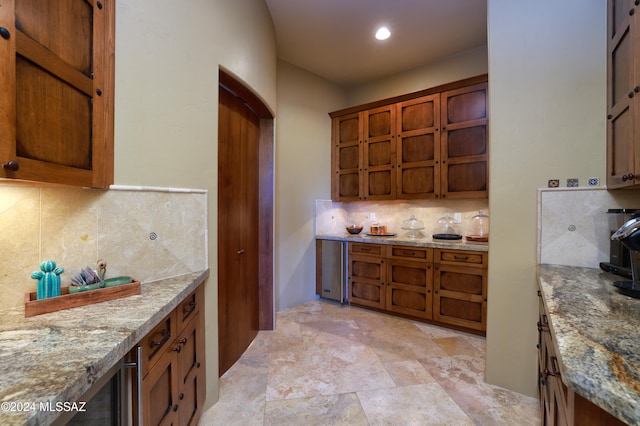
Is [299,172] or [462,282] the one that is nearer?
[462,282]

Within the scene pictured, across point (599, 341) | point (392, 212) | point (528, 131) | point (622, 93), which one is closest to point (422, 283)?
point (392, 212)

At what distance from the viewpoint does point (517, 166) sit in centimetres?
185

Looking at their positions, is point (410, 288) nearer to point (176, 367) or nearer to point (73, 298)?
point (176, 367)

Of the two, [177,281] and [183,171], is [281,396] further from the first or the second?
[183,171]

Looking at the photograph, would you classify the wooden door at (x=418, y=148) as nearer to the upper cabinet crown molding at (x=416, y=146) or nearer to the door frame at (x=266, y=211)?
the upper cabinet crown molding at (x=416, y=146)

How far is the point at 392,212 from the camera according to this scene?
3.94 m

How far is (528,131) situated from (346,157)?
2.38 metres

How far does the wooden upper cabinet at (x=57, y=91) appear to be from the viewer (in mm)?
830

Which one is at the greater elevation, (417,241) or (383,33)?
(383,33)

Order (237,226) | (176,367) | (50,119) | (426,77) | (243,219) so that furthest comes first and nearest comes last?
(426,77) < (243,219) < (237,226) < (176,367) < (50,119)

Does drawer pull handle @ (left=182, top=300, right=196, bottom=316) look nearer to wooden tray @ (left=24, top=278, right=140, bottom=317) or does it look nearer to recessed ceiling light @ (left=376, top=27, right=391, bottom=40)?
wooden tray @ (left=24, top=278, right=140, bottom=317)

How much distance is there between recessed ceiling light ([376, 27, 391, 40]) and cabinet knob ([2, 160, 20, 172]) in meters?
3.15

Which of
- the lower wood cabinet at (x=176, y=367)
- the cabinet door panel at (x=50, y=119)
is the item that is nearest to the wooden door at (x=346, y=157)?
the lower wood cabinet at (x=176, y=367)

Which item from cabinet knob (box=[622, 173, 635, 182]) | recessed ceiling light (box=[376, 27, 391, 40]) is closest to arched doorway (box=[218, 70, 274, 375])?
recessed ceiling light (box=[376, 27, 391, 40])
